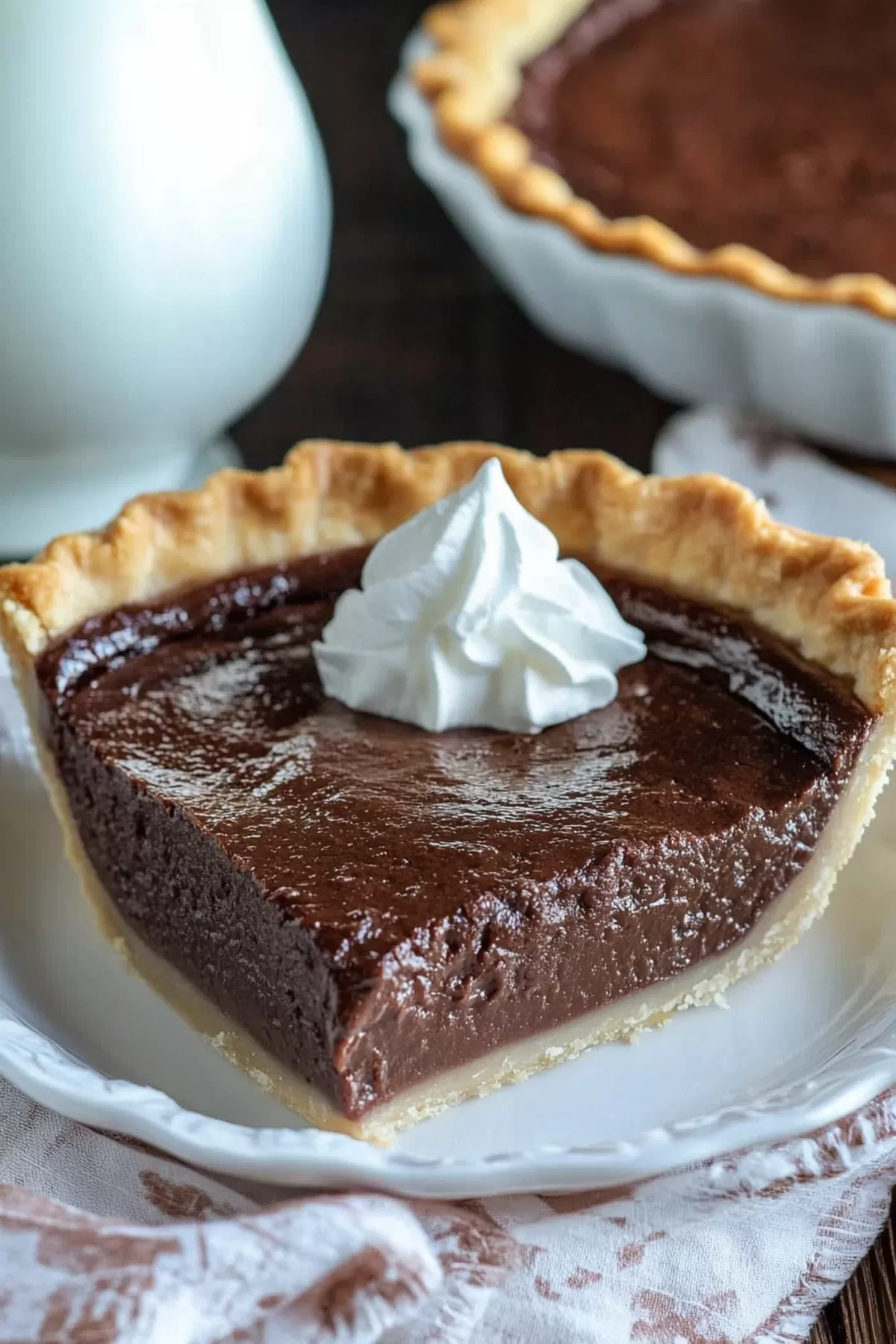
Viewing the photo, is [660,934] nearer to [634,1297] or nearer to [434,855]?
[434,855]

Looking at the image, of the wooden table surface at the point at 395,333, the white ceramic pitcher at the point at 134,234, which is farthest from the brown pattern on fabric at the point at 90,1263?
the wooden table surface at the point at 395,333

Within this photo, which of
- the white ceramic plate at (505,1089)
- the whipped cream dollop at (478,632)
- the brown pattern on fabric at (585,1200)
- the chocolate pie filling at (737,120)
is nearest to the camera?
the white ceramic plate at (505,1089)

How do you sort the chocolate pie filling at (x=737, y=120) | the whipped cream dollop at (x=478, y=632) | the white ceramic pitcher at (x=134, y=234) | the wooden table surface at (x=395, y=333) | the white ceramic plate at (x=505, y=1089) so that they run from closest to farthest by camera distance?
the white ceramic plate at (x=505, y=1089) → the whipped cream dollop at (x=478, y=632) → the white ceramic pitcher at (x=134, y=234) → the chocolate pie filling at (x=737, y=120) → the wooden table surface at (x=395, y=333)

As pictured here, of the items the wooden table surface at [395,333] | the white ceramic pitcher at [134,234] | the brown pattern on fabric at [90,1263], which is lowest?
the wooden table surface at [395,333]

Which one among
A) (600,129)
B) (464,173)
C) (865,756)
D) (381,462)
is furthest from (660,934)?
(600,129)

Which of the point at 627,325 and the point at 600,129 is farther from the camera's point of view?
the point at 600,129

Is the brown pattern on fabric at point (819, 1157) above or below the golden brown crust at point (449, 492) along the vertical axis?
below

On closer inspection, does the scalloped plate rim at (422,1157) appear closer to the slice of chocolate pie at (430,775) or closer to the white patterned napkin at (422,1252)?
the white patterned napkin at (422,1252)

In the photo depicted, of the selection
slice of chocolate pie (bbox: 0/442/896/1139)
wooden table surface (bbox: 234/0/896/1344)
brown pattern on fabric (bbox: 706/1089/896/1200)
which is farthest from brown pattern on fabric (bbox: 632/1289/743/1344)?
wooden table surface (bbox: 234/0/896/1344)
